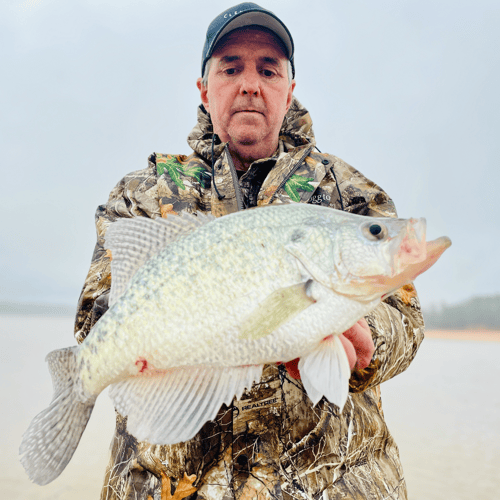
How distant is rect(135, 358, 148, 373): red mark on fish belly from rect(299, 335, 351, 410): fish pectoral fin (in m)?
0.48

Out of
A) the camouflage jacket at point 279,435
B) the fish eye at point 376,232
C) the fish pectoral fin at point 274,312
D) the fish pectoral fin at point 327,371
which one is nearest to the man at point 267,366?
the camouflage jacket at point 279,435

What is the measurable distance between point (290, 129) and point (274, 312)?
191 centimetres

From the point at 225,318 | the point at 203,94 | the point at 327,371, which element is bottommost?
the point at 327,371

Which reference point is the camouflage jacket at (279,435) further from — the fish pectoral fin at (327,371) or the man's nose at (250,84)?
the fish pectoral fin at (327,371)

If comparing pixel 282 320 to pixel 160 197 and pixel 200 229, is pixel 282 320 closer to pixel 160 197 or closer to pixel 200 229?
pixel 200 229

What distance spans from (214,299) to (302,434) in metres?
1.06

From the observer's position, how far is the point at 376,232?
3.93 ft

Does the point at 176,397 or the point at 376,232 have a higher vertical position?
the point at 376,232

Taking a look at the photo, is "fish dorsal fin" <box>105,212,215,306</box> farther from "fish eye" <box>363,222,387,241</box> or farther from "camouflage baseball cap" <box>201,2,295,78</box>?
"camouflage baseball cap" <box>201,2,295,78</box>

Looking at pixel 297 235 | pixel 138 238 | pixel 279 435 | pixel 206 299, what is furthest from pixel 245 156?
pixel 279 435

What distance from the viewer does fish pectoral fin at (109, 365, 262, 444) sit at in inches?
46.6

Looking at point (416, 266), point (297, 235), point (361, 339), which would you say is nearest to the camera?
point (416, 266)

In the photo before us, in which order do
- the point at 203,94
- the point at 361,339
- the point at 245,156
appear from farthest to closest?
the point at 203,94
the point at 245,156
the point at 361,339

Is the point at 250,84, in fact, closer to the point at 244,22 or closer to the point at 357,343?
the point at 244,22
